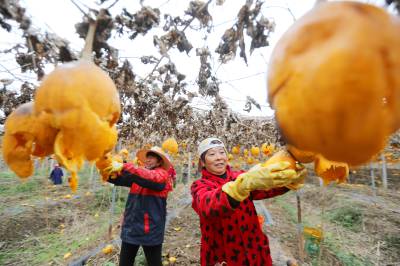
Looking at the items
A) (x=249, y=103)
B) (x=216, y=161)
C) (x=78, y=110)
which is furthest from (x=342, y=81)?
(x=216, y=161)

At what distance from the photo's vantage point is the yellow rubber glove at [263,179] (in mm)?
1431

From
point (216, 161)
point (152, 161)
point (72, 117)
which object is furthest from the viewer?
point (152, 161)

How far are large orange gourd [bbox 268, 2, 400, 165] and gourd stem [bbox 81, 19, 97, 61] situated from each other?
1.82 ft

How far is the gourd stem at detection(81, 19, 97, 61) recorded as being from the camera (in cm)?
87

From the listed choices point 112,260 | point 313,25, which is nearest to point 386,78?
point 313,25

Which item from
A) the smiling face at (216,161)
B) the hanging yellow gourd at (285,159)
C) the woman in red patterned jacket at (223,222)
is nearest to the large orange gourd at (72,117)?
the hanging yellow gourd at (285,159)

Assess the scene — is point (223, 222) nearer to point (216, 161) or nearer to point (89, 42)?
point (216, 161)

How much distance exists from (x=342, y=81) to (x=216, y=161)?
6.13ft

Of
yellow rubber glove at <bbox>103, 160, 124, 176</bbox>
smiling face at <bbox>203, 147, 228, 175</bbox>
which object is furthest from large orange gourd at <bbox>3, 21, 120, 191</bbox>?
smiling face at <bbox>203, 147, 228, 175</bbox>

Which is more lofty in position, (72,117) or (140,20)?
(140,20)

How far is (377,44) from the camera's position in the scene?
543 mm

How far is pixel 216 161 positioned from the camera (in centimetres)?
236

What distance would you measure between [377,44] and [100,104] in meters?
0.64

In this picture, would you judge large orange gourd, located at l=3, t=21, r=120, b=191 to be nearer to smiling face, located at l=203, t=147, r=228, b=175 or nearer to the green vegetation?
smiling face, located at l=203, t=147, r=228, b=175
